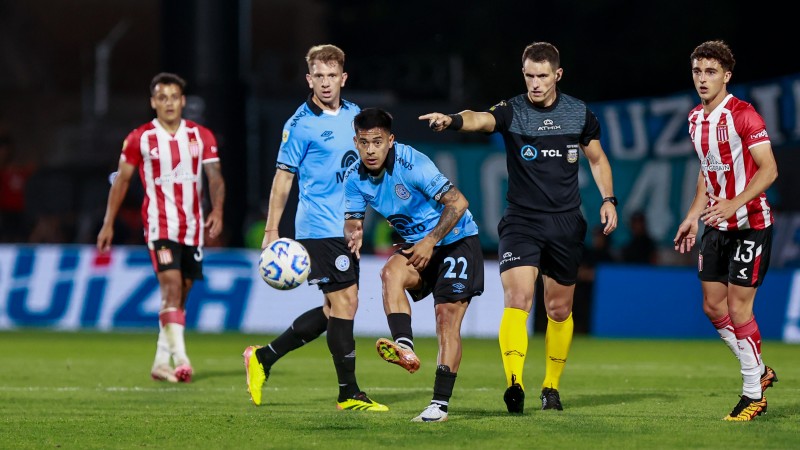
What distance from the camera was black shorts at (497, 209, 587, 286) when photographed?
28.7ft

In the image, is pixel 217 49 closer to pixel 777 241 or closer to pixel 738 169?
pixel 777 241

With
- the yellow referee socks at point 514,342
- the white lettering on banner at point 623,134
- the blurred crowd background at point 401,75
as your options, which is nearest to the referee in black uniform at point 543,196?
the yellow referee socks at point 514,342

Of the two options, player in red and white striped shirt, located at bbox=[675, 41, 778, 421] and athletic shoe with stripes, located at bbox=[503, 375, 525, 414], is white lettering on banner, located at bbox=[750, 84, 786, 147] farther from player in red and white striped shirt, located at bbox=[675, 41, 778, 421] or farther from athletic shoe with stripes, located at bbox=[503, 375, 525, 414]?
athletic shoe with stripes, located at bbox=[503, 375, 525, 414]

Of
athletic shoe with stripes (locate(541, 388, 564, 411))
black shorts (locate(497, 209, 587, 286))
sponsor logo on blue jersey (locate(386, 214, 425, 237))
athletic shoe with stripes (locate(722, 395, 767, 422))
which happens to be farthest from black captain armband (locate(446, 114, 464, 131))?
athletic shoe with stripes (locate(722, 395, 767, 422))

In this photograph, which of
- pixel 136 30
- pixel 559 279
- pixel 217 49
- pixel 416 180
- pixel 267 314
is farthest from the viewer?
pixel 136 30

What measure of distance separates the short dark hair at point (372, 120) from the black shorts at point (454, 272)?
77cm

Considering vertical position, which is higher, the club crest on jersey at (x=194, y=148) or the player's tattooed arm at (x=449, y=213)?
the club crest on jersey at (x=194, y=148)

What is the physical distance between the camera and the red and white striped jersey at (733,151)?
27.5 ft

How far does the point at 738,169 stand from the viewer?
8.47 metres

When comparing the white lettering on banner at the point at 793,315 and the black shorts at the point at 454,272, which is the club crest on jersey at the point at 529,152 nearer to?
the black shorts at the point at 454,272

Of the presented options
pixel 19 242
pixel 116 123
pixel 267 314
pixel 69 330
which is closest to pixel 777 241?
pixel 267 314

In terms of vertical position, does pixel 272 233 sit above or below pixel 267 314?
above

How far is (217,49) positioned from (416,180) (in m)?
11.8

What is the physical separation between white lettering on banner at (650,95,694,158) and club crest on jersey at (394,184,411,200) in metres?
13.3
